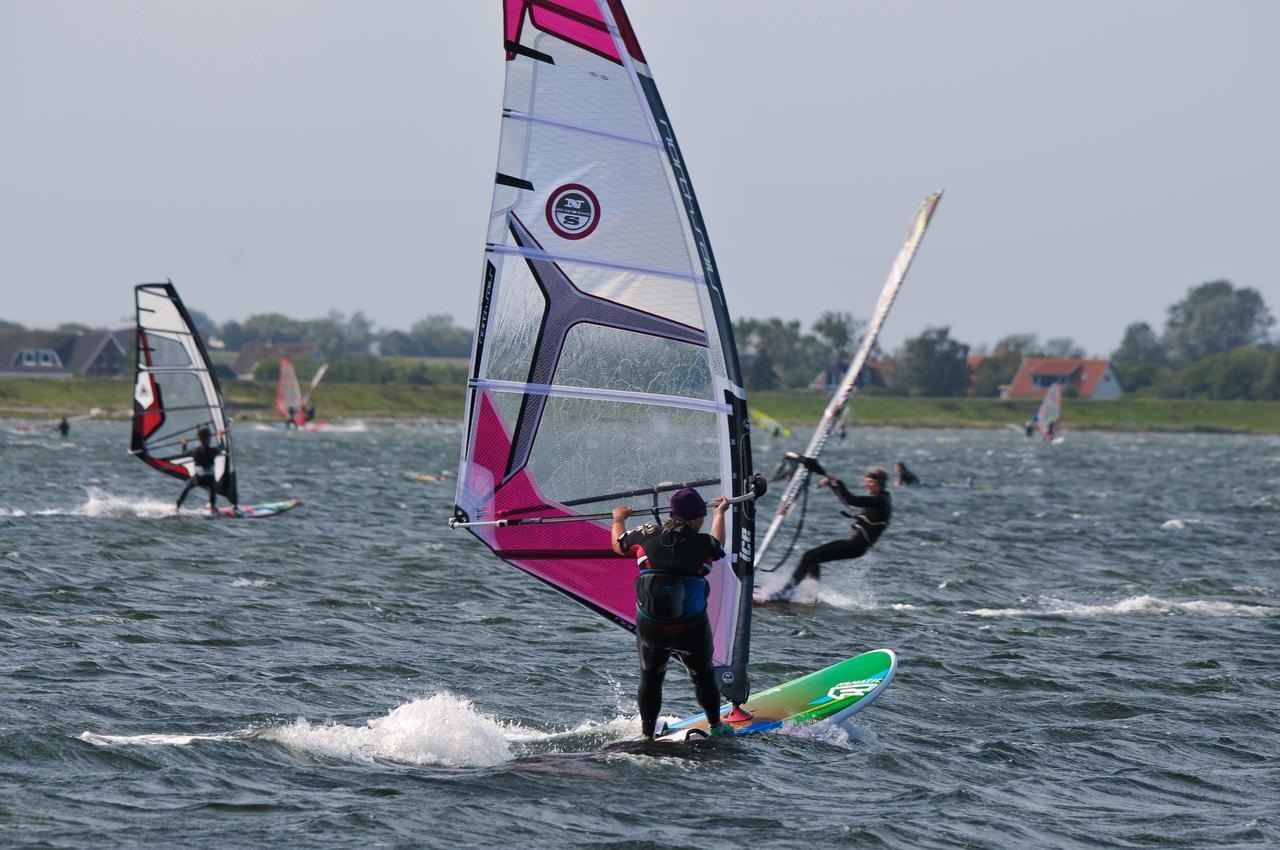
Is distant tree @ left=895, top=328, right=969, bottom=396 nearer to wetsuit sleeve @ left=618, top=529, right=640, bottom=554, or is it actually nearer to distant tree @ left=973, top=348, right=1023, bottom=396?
distant tree @ left=973, top=348, right=1023, bottom=396

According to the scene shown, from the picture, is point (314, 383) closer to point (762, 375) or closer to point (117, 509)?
point (117, 509)

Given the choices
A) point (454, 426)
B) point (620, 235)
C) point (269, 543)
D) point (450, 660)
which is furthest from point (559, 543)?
point (454, 426)

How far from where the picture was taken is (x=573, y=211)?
864 cm

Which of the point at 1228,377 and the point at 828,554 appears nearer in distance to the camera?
the point at 828,554

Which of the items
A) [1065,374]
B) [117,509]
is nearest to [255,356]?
[1065,374]

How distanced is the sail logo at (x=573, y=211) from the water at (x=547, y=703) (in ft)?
10.5

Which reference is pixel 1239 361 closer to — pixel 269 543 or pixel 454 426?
pixel 454 426

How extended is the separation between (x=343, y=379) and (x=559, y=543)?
10489 centimetres

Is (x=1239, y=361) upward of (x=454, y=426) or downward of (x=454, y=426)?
upward

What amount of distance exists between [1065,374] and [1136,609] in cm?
13196

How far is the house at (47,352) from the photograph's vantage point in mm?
114250

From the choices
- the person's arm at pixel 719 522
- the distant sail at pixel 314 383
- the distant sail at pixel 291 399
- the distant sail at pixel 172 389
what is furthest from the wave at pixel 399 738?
the distant sail at pixel 291 399

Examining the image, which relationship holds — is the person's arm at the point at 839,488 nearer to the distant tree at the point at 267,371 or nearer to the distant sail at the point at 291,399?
the distant sail at the point at 291,399

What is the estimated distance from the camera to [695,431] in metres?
9.05
